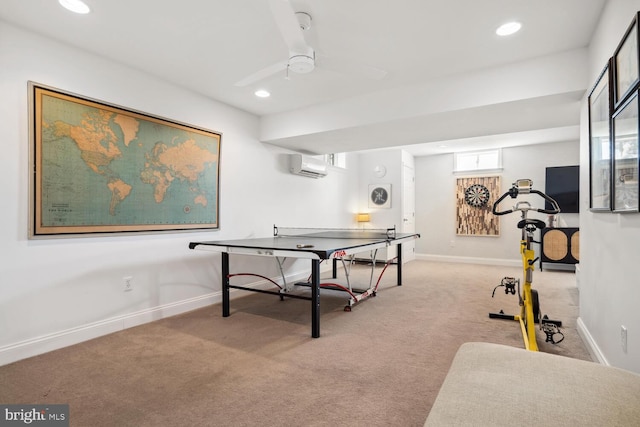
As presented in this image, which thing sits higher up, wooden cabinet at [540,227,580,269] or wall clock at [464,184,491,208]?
wall clock at [464,184,491,208]

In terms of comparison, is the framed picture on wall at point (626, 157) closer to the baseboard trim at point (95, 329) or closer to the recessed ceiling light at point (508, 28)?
the recessed ceiling light at point (508, 28)

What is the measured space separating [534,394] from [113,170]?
3395 millimetres

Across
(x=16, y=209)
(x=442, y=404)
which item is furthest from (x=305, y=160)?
(x=442, y=404)

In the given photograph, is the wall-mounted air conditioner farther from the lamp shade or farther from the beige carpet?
the beige carpet

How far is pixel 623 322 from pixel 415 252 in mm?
5959

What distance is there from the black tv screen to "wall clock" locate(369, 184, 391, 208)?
9.90 feet

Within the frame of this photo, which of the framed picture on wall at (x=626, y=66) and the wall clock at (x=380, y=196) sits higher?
the framed picture on wall at (x=626, y=66)

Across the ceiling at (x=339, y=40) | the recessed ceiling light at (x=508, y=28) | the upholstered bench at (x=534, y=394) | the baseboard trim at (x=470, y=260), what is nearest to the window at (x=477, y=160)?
the baseboard trim at (x=470, y=260)

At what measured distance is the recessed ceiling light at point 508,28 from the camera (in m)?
2.45

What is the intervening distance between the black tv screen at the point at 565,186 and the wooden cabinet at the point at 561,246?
0.46m

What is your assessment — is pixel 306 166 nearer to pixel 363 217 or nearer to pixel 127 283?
pixel 363 217

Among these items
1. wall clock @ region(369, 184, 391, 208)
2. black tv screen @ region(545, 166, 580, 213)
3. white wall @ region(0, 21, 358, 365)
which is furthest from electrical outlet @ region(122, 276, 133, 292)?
black tv screen @ region(545, 166, 580, 213)

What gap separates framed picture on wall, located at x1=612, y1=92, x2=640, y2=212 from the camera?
1.57 metres

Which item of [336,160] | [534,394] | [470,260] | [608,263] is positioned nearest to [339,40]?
[608,263]
